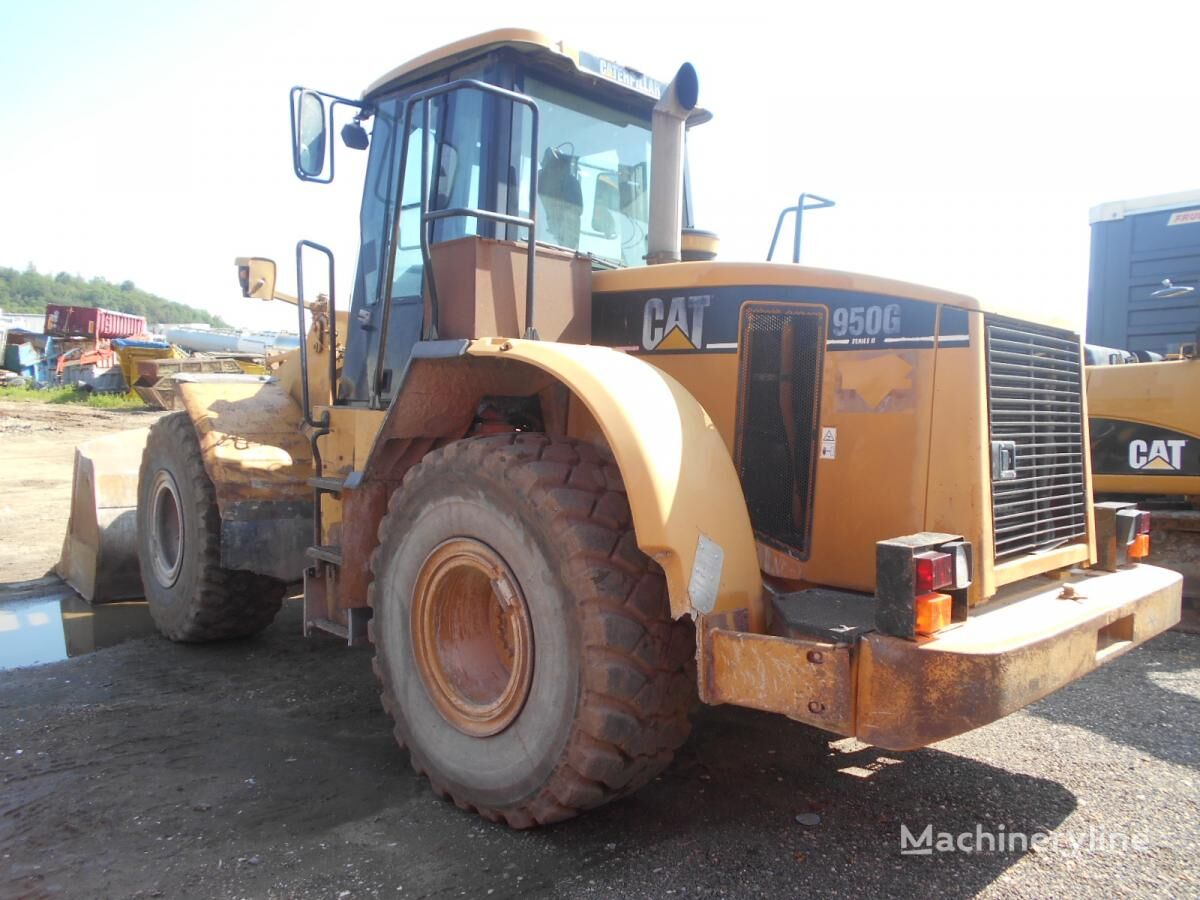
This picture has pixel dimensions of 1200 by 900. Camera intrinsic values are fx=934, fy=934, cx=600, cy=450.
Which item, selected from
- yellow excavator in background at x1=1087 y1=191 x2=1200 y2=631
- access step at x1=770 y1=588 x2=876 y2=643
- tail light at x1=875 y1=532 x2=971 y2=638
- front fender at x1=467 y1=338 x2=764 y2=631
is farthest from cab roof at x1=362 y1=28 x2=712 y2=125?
yellow excavator in background at x1=1087 y1=191 x2=1200 y2=631

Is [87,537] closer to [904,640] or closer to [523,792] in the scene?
[523,792]

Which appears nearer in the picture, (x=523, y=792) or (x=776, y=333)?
(x=523, y=792)

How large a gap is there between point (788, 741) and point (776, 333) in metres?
1.69

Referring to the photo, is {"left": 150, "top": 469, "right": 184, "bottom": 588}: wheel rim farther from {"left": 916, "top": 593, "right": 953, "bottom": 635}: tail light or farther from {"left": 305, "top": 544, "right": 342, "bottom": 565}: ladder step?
{"left": 916, "top": 593, "right": 953, "bottom": 635}: tail light

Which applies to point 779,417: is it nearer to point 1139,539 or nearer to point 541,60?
point 1139,539

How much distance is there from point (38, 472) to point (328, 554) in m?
12.5

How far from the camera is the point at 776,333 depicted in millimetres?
3283

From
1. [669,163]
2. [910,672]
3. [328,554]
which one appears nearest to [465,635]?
[328,554]

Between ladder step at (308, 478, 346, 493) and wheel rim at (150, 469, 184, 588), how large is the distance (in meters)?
1.57

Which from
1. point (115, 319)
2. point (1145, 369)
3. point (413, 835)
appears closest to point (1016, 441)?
point (413, 835)

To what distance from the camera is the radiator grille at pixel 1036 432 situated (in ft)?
9.92

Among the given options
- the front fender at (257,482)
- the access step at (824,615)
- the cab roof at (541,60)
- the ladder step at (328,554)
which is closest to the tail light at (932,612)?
the access step at (824,615)

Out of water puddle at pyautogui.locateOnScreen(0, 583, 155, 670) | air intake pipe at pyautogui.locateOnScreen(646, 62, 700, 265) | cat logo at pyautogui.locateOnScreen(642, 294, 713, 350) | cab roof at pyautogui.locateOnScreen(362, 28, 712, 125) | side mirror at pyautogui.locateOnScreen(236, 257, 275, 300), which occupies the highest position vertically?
cab roof at pyautogui.locateOnScreen(362, 28, 712, 125)

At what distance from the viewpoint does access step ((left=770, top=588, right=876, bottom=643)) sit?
2641 mm
